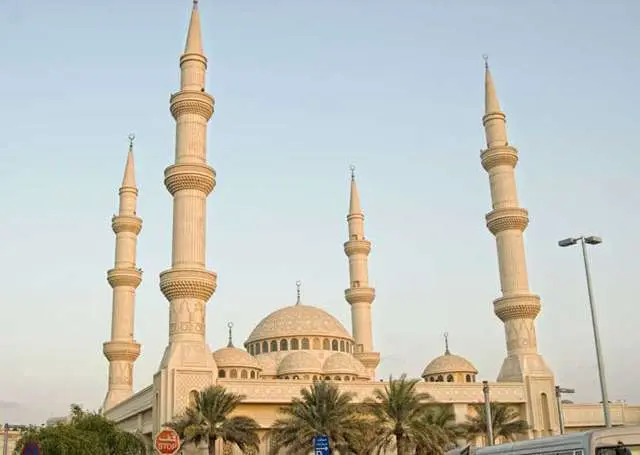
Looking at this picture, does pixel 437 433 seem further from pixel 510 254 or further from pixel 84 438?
pixel 510 254

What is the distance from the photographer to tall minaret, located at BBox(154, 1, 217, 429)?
116ft

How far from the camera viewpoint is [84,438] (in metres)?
30.6

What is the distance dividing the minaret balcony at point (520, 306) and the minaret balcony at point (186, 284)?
16661 mm

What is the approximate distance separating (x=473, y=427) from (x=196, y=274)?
15818mm

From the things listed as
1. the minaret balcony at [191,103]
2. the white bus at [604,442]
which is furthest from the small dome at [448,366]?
the white bus at [604,442]

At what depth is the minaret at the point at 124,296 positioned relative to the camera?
46.9m

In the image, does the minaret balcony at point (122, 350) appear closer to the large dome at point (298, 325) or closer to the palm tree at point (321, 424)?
the large dome at point (298, 325)

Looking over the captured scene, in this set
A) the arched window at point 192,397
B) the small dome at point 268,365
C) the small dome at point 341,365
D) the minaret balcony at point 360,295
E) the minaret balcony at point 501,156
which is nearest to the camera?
the arched window at point 192,397

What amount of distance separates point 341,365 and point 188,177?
674 inches

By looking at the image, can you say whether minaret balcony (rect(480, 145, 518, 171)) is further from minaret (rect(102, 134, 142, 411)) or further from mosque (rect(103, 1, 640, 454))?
minaret (rect(102, 134, 142, 411))

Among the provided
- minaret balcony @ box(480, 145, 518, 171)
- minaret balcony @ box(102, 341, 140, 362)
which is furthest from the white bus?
minaret balcony @ box(102, 341, 140, 362)

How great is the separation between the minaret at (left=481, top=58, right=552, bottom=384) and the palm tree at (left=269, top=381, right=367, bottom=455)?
1420 cm

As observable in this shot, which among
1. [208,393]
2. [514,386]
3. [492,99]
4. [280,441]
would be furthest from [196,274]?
[492,99]

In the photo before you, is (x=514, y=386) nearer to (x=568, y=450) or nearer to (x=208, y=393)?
(x=208, y=393)
